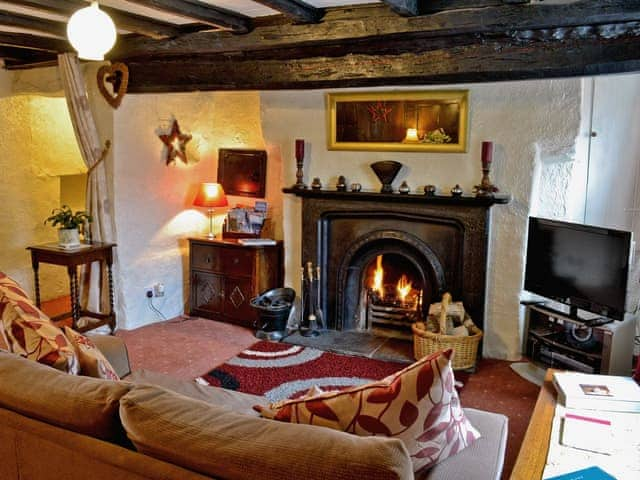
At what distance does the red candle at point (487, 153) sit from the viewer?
12.7 ft

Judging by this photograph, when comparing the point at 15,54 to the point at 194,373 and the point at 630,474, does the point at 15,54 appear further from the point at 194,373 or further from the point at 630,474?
the point at 630,474

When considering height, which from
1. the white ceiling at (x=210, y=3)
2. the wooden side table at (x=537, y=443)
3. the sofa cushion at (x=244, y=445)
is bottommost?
the wooden side table at (x=537, y=443)

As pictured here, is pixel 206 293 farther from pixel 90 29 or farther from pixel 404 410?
pixel 404 410

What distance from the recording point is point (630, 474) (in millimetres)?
1791

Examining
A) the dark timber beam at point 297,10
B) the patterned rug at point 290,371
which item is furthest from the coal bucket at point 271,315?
the dark timber beam at point 297,10

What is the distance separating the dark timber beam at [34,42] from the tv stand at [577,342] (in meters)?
3.78

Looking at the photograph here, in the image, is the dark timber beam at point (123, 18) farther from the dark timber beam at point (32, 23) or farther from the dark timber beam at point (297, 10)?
the dark timber beam at point (297, 10)

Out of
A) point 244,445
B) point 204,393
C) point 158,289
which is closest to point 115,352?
point 204,393

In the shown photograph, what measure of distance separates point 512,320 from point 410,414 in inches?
108

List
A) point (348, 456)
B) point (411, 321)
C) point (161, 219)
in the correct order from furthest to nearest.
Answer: point (161, 219) → point (411, 321) → point (348, 456)

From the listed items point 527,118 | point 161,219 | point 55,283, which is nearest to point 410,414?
point 527,118

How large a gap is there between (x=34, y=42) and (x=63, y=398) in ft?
11.0

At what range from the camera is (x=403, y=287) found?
4668mm

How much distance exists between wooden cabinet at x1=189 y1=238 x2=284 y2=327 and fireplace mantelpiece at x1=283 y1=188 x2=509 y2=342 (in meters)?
0.39
